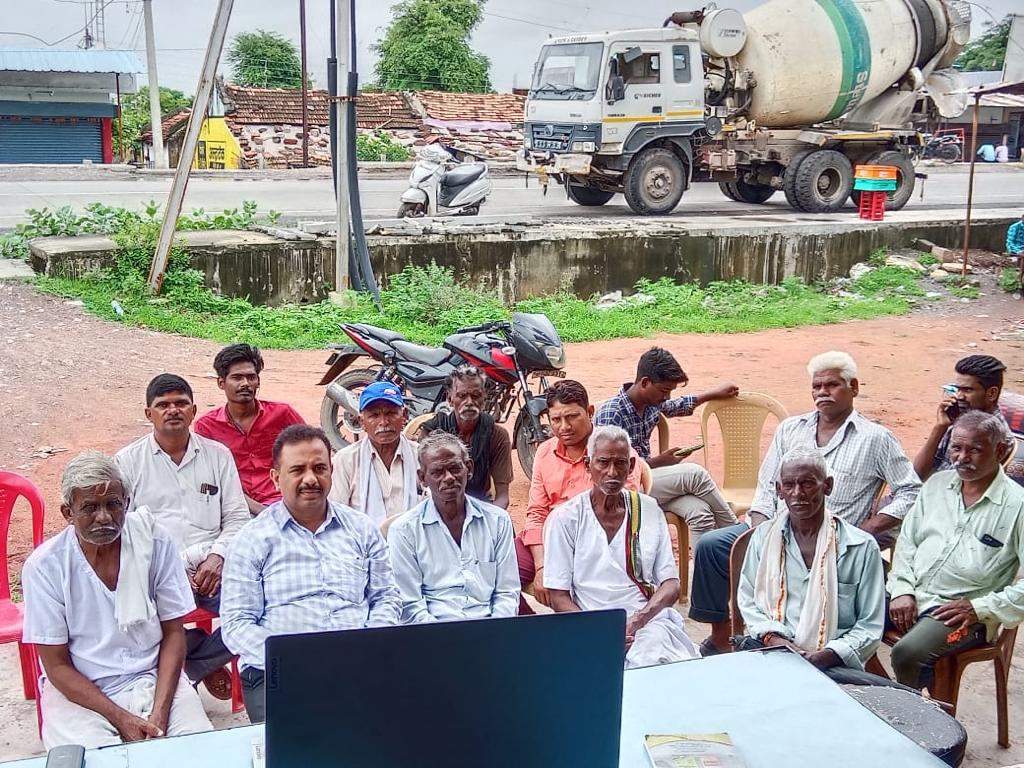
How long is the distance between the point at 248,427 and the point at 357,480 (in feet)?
2.03

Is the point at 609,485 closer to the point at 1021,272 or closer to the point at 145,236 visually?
the point at 145,236

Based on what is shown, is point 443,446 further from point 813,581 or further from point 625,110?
point 625,110

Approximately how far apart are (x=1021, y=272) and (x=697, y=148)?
210 inches

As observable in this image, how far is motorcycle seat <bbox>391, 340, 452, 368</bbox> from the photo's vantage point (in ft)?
21.8

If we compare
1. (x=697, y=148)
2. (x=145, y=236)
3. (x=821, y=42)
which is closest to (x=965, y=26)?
(x=821, y=42)

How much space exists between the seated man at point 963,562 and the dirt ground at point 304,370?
2.12ft

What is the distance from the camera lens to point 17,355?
27.3 feet

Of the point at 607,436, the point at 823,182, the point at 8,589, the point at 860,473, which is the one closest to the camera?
the point at 607,436

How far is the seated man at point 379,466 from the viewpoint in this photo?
171 inches

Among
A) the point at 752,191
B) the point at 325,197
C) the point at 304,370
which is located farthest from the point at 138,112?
the point at 304,370

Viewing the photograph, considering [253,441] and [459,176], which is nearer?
[253,441]

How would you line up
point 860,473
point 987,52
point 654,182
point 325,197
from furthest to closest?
point 987,52, point 325,197, point 654,182, point 860,473

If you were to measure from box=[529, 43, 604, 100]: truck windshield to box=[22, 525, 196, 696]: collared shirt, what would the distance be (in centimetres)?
1290

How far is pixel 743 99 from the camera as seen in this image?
16.1 meters
